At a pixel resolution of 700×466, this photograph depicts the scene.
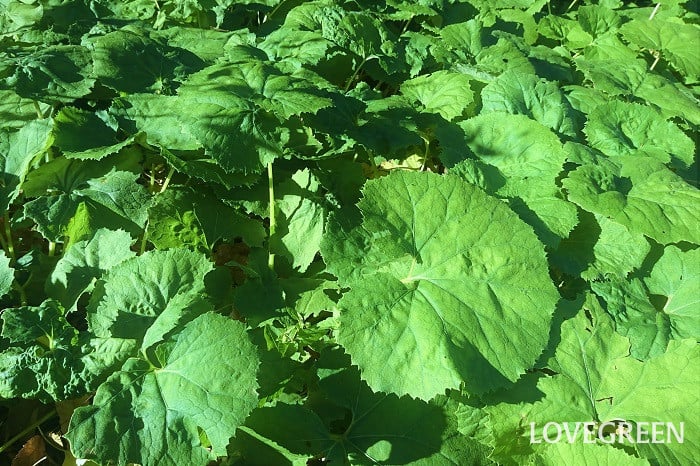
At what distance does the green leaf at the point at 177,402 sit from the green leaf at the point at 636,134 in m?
2.10

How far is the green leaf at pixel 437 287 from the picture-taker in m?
1.83

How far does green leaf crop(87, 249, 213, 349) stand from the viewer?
193cm

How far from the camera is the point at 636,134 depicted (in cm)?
299

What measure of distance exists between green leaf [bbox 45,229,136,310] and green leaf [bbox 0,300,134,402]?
0.70 ft

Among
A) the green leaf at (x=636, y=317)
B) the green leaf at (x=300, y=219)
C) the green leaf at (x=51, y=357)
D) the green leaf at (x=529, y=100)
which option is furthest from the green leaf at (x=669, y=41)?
the green leaf at (x=51, y=357)

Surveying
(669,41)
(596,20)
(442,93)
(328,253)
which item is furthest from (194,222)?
(669,41)

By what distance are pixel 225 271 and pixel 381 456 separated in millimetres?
974

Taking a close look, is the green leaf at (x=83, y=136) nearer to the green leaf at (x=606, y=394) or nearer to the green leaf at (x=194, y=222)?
the green leaf at (x=194, y=222)

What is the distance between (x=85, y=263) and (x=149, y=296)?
413 mm

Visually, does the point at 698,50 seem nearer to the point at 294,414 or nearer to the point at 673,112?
the point at 673,112

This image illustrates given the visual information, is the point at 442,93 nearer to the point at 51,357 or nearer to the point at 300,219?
the point at 300,219

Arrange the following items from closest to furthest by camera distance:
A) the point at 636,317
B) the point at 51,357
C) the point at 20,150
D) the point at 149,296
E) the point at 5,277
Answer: the point at 51,357, the point at 149,296, the point at 5,277, the point at 636,317, the point at 20,150

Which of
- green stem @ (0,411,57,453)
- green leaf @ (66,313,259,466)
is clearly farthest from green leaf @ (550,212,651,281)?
green stem @ (0,411,57,453)

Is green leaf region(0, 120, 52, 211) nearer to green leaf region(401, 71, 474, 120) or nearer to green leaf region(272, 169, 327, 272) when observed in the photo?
green leaf region(272, 169, 327, 272)
